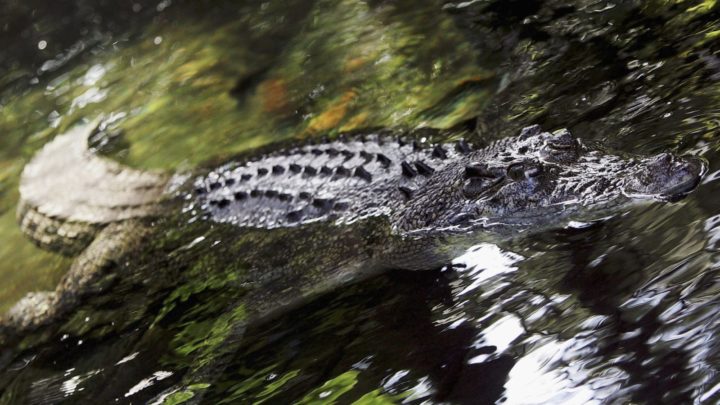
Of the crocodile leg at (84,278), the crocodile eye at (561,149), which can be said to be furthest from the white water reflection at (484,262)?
the crocodile leg at (84,278)

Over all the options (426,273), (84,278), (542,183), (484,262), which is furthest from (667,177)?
(84,278)

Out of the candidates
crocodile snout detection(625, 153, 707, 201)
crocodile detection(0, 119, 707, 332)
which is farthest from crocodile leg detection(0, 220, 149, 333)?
crocodile snout detection(625, 153, 707, 201)

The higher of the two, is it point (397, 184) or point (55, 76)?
point (55, 76)

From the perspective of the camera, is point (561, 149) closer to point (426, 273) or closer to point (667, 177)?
point (667, 177)

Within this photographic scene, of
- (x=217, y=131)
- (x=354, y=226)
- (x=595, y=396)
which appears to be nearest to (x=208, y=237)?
(x=354, y=226)

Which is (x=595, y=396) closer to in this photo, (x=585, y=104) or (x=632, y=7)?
(x=585, y=104)

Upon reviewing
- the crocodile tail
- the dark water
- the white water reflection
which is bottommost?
the white water reflection

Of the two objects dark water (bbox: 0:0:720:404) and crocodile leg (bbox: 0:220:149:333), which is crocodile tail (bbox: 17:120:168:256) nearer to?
crocodile leg (bbox: 0:220:149:333)
